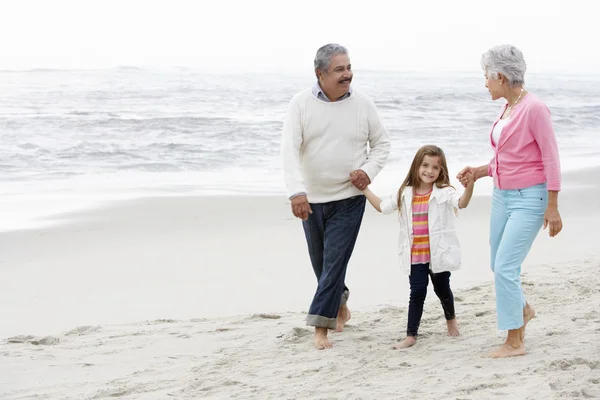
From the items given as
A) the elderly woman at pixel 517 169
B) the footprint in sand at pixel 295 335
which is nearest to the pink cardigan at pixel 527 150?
the elderly woman at pixel 517 169

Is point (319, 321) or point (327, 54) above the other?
point (327, 54)

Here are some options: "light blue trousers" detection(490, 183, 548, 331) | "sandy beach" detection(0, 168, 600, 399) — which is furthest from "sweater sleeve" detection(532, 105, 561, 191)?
"sandy beach" detection(0, 168, 600, 399)

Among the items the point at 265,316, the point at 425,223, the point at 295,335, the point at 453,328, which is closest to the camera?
the point at 425,223

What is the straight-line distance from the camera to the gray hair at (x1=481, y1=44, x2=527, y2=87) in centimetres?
441

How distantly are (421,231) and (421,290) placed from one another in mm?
358

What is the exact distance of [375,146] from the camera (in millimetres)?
5211

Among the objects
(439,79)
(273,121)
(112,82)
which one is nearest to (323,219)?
(273,121)

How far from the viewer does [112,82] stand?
122 feet

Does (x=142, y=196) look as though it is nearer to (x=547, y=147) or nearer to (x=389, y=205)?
(x=389, y=205)

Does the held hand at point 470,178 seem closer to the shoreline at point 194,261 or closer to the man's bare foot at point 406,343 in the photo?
the man's bare foot at point 406,343

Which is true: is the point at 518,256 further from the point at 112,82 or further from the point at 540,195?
the point at 112,82

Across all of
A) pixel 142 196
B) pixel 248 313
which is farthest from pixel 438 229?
pixel 142 196

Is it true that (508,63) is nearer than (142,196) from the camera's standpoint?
Yes

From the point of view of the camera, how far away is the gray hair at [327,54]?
16.1ft
